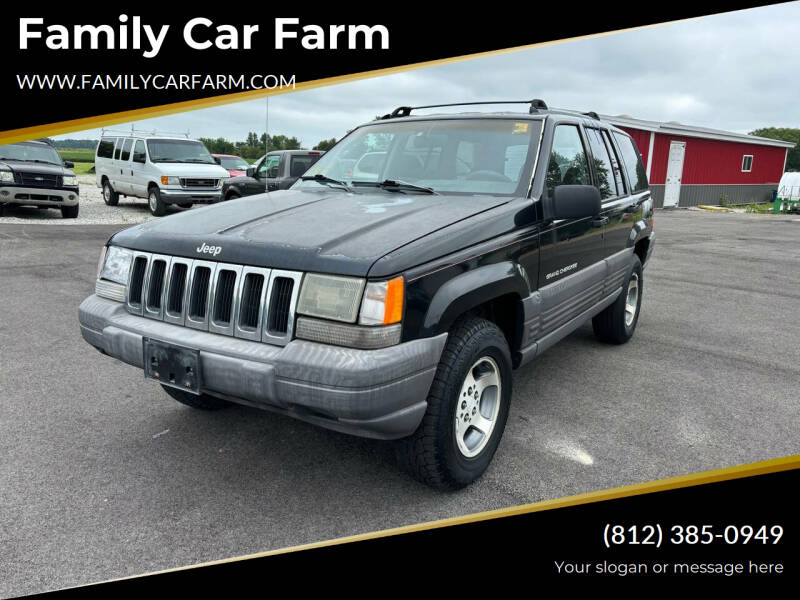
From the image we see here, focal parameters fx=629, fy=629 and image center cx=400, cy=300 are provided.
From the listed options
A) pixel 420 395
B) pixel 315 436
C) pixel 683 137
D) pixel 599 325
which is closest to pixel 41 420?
pixel 315 436

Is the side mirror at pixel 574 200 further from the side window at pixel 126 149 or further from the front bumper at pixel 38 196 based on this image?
the side window at pixel 126 149

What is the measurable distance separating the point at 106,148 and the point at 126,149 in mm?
1639

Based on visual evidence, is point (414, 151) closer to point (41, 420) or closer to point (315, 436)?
point (315, 436)

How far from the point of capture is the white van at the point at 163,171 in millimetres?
15164

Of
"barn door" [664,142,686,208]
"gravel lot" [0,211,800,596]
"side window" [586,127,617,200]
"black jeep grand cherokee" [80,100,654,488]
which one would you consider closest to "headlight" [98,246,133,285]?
"black jeep grand cherokee" [80,100,654,488]

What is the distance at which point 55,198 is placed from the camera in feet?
45.0

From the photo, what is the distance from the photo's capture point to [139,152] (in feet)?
53.0

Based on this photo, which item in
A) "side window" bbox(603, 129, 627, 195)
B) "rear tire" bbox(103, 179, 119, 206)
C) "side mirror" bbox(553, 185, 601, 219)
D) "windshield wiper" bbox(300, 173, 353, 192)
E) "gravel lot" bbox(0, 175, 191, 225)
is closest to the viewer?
"side mirror" bbox(553, 185, 601, 219)

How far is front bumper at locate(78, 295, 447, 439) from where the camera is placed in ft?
8.20

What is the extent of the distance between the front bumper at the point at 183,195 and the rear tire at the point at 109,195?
373 centimetres

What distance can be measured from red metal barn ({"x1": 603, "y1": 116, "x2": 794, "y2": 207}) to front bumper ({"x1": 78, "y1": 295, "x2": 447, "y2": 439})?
73.9 feet

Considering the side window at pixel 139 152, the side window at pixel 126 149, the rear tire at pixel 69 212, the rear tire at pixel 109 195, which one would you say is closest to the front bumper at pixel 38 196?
the rear tire at pixel 69 212

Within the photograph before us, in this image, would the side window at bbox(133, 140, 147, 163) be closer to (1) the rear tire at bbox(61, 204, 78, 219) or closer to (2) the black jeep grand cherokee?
(1) the rear tire at bbox(61, 204, 78, 219)

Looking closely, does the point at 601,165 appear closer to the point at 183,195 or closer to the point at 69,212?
the point at 183,195
